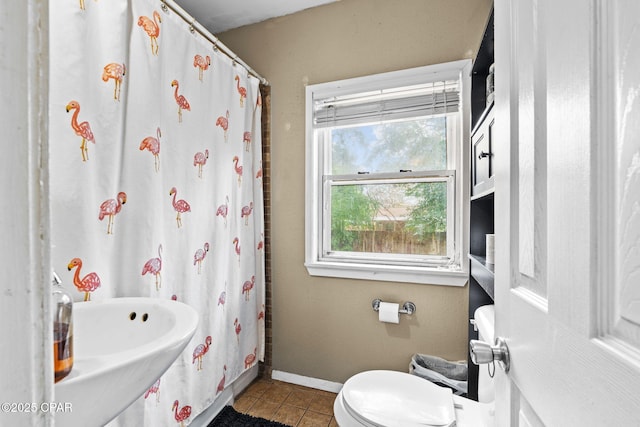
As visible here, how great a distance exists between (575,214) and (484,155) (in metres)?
0.83

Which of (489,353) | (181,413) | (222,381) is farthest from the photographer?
(222,381)

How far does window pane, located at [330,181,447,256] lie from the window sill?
0.14 meters

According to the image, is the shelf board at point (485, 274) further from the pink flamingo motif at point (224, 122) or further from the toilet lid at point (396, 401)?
the pink flamingo motif at point (224, 122)

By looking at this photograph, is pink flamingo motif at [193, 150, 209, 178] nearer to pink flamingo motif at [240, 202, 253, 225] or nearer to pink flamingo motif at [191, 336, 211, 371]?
pink flamingo motif at [240, 202, 253, 225]

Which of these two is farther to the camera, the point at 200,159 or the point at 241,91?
the point at 241,91

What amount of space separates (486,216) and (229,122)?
4.61 feet

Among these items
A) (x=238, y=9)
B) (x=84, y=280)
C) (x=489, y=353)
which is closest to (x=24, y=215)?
(x=489, y=353)

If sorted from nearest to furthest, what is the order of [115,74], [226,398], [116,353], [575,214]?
[575,214] → [116,353] → [115,74] → [226,398]

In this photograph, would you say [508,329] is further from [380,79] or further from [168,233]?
[380,79]

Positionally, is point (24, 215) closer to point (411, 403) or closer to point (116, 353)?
point (116, 353)

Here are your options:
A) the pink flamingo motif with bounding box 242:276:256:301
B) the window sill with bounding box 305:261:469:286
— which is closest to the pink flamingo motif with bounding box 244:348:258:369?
the pink flamingo motif with bounding box 242:276:256:301

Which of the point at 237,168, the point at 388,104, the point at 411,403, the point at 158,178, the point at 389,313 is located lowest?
the point at 411,403

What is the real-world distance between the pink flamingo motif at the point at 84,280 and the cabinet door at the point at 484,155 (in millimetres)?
1334

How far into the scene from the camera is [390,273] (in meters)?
1.81
